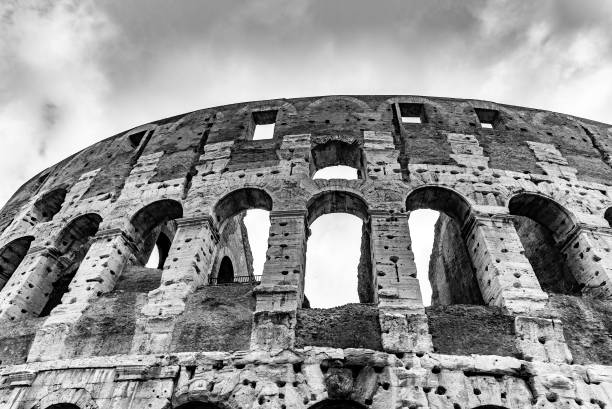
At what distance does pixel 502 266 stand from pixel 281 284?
11.4 feet

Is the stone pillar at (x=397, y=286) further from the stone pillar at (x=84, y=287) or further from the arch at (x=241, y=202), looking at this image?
the stone pillar at (x=84, y=287)

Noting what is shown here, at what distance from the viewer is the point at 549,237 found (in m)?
8.12

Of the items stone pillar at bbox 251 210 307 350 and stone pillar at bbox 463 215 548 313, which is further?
stone pillar at bbox 463 215 548 313

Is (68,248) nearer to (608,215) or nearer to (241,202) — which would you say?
(241,202)

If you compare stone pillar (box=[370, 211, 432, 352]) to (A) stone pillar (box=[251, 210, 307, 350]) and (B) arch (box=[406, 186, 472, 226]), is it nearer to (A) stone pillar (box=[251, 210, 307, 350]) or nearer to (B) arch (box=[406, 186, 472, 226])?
(B) arch (box=[406, 186, 472, 226])

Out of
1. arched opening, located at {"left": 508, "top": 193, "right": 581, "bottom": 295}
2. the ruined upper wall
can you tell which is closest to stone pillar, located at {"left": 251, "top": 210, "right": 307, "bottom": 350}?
the ruined upper wall

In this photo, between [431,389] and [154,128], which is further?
[154,128]

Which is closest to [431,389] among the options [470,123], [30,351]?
[30,351]

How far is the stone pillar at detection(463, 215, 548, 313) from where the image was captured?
240 inches

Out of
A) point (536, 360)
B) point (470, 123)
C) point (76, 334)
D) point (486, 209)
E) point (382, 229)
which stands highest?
point (470, 123)

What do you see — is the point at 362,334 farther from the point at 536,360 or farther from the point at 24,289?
the point at 24,289

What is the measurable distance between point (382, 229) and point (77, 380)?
5058mm

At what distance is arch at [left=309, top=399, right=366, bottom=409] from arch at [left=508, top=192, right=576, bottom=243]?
4.93 metres

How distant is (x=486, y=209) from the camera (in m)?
7.46
